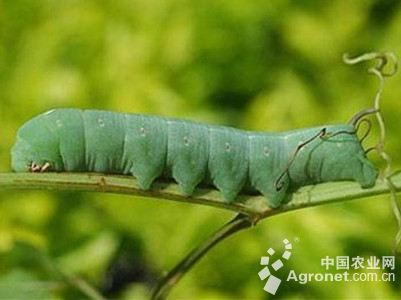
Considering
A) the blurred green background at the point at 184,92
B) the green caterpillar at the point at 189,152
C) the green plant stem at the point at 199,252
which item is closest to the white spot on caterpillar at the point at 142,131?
the green caterpillar at the point at 189,152

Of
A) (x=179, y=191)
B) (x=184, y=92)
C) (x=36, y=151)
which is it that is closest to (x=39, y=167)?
(x=36, y=151)

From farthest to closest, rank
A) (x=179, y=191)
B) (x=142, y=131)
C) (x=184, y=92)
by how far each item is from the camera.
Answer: (x=184, y=92) < (x=142, y=131) < (x=179, y=191)

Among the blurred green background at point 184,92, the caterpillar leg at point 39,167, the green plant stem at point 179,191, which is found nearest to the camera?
the green plant stem at point 179,191

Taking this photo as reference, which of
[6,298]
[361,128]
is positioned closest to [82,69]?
[361,128]

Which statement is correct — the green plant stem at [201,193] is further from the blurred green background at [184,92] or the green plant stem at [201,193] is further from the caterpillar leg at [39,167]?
the blurred green background at [184,92]

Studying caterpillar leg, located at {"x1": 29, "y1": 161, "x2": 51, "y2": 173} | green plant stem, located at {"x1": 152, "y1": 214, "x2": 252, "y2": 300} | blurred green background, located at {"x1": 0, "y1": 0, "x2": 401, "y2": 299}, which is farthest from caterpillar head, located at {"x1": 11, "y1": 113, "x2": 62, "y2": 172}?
blurred green background, located at {"x1": 0, "y1": 0, "x2": 401, "y2": 299}

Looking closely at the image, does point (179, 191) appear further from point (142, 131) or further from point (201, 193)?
point (142, 131)
